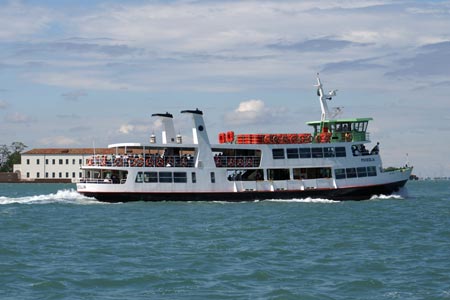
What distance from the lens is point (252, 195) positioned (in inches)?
1981

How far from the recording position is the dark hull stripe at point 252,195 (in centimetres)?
4869

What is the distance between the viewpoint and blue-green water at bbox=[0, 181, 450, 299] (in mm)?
20609

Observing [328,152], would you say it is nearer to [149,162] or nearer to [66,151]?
[149,162]

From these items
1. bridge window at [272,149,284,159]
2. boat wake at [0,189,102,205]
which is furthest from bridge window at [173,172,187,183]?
bridge window at [272,149,284,159]

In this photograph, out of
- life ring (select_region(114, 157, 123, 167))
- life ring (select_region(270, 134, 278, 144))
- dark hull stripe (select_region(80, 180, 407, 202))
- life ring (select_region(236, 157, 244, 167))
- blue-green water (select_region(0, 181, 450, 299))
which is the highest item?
life ring (select_region(270, 134, 278, 144))

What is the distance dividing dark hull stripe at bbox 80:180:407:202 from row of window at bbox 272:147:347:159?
2516mm

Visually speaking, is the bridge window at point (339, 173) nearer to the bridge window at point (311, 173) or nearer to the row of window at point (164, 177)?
the bridge window at point (311, 173)

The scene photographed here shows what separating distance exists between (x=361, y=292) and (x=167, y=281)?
5638 mm

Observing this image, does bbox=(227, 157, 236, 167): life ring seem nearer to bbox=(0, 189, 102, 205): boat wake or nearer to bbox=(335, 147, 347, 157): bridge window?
bbox=(335, 147, 347, 157): bridge window

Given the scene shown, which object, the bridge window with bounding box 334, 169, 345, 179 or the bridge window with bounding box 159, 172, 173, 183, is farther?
the bridge window with bounding box 334, 169, 345, 179

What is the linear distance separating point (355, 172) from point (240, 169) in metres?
8.50

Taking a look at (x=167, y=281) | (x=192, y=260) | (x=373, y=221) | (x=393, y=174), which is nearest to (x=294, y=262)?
(x=192, y=260)

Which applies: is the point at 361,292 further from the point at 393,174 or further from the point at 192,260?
the point at 393,174

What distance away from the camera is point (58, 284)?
21.0 meters
